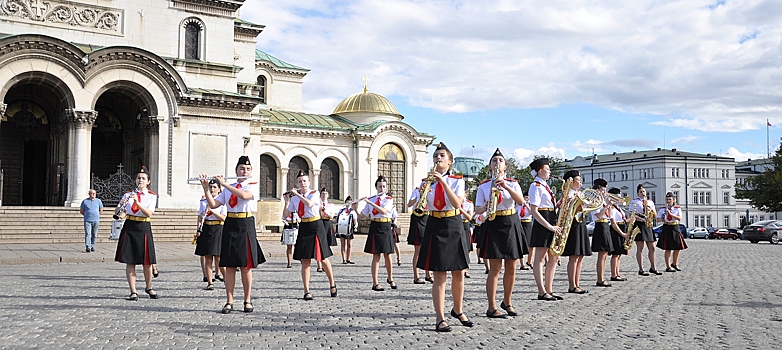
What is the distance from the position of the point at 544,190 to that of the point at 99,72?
81.8 feet

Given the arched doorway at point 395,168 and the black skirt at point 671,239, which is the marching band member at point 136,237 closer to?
the black skirt at point 671,239

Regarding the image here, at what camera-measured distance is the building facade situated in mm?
95625

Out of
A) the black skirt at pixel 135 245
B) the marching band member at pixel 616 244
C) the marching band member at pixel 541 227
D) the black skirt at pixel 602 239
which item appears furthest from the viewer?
the marching band member at pixel 616 244

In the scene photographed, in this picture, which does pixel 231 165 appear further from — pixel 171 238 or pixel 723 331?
pixel 723 331

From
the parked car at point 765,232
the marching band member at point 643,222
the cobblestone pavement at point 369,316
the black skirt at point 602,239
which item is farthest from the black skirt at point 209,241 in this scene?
the parked car at point 765,232

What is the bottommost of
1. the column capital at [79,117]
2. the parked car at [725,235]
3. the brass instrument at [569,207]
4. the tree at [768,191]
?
the parked car at [725,235]

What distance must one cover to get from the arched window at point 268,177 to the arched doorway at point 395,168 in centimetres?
681

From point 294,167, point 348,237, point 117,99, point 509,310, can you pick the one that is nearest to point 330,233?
point 348,237

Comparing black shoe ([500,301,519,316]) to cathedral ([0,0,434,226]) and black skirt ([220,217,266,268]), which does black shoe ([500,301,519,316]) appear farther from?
cathedral ([0,0,434,226])

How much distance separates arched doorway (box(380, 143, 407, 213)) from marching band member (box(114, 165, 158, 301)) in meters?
35.5

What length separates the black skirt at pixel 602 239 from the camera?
13.1 m

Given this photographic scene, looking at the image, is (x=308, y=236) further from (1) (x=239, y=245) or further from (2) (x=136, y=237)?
(2) (x=136, y=237)

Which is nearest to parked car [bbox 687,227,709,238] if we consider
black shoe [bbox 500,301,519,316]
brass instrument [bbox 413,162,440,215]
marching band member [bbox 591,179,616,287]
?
marching band member [bbox 591,179,616,287]

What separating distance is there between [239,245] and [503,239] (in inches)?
133
